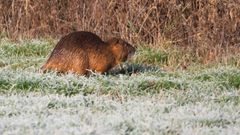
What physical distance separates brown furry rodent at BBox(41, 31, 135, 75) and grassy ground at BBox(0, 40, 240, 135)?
184mm

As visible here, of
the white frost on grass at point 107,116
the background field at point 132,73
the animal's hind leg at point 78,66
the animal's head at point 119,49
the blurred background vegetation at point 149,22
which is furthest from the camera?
the blurred background vegetation at point 149,22

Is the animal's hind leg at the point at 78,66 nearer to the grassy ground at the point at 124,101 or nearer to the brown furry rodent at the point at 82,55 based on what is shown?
the brown furry rodent at the point at 82,55

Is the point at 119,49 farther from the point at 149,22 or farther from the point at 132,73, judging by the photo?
the point at 149,22

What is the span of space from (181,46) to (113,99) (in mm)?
4293

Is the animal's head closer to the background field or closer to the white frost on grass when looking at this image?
the background field

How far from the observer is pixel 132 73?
25.2 feet

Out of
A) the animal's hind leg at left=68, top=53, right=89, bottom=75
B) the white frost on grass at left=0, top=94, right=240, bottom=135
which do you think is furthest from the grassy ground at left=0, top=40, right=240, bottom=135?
the animal's hind leg at left=68, top=53, right=89, bottom=75

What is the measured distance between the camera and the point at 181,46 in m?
10.0

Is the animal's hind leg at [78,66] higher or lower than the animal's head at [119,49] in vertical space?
lower

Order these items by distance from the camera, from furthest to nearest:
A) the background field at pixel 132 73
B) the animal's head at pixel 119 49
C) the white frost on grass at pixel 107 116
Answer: the animal's head at pixel 119 49 → the background field at pixel 132 73 → the white frost on grass at pixel 107 116

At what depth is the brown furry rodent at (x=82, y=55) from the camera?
727cm

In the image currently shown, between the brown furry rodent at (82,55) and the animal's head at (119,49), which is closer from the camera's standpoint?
the brown furry rodent at (82,55)

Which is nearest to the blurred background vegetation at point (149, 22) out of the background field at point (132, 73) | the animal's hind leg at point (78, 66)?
the background field at point (132, 73)

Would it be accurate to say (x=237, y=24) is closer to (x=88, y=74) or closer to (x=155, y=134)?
(x=88, y=74)
